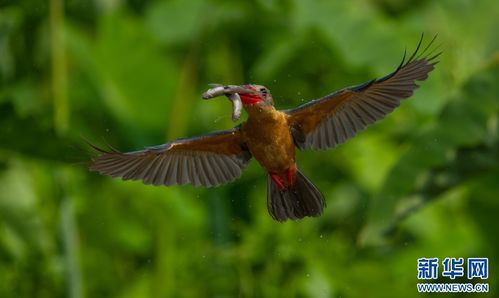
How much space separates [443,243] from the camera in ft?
12.6

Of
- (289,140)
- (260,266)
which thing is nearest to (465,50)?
(260,266)

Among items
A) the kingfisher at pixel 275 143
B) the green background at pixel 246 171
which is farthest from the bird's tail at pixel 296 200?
the green background at pixel 246 171

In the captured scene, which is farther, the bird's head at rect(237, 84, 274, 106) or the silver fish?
the bird's head at rect(237, 84, 274, 106)

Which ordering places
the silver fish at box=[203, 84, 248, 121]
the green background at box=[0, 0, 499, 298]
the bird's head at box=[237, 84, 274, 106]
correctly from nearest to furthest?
1. the silver fish at box=[203, 84, 248, 121]
2. the bird's head at box=[237, 84, 274, 106]
3. the green background at box=[0, 0, 499, 298]

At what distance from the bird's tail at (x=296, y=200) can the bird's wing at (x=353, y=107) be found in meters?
0.06

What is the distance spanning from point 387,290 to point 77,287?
37.9 inches

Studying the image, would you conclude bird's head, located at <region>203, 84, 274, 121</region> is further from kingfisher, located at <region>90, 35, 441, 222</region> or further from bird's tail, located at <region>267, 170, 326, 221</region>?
bird's tail, located at <region>267, 170, 326, 221</region>

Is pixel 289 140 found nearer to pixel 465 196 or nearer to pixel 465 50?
pixel 465 50

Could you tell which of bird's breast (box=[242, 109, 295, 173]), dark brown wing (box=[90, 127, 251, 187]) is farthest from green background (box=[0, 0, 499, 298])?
bird's breast (box=[242, 109, 295, 173])

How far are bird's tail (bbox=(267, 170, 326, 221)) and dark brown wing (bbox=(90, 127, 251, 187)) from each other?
2.5 inches

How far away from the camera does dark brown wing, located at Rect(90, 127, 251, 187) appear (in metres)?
1.45

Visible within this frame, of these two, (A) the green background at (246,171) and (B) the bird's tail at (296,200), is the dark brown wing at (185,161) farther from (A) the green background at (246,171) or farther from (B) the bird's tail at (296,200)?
(A) the green background at (246,171)

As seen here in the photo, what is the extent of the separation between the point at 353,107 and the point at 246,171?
→ 3.81 feet

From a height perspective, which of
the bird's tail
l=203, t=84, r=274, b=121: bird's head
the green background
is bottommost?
the bird's tail
